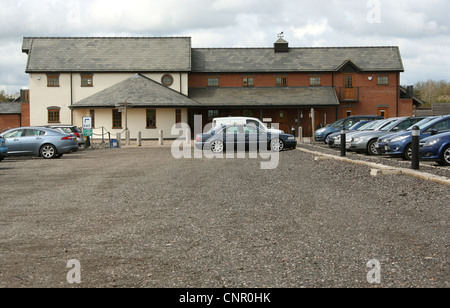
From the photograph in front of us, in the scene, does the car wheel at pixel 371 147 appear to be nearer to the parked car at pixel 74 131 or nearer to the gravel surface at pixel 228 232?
the gravel surface at pixel 228 232

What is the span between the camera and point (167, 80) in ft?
168

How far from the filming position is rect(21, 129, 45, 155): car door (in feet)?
76.5

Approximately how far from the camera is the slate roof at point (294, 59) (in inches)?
2100

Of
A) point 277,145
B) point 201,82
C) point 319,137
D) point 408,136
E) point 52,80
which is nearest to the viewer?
point 408,136

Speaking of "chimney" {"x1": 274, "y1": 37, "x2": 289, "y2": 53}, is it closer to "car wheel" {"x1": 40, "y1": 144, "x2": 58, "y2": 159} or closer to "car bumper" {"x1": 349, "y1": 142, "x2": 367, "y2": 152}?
"car bumper" {"x1": 349, "y1": 142, "x2": 367, "y2": 152}

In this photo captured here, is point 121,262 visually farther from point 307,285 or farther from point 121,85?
point 121,85

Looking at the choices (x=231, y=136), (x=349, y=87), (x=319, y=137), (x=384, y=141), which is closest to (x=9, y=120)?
(x=349, y=87)

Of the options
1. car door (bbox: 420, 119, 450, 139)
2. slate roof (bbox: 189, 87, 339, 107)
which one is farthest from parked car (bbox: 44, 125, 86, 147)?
slate roof (bbox: 189, 87, 339, 107)

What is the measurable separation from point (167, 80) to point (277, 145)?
27.2 meters

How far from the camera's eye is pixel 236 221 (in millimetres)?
7922

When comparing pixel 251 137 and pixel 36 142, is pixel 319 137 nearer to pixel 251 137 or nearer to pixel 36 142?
pixel 251 137

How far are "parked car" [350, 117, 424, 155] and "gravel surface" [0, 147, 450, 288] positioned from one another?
8.63m

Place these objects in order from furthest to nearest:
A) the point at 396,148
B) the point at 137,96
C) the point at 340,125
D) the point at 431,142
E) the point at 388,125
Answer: the point at 137,96
the point at 340,125
the point at 388,125
the point at 396,148
the point at 431,142

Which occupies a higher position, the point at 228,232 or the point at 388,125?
the point at 388,125
